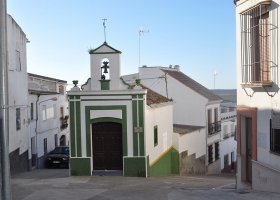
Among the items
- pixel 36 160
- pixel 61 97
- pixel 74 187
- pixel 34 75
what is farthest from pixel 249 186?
pixel 61 97

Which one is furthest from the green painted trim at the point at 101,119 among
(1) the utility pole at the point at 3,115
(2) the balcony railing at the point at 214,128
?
(2) the balcony railing at the point at 214,128

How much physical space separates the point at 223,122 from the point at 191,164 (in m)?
8.37

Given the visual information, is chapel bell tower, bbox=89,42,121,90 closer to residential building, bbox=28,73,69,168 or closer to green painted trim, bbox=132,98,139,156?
green painted trim, bbox=132,98,139,156

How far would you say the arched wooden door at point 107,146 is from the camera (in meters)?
17.5

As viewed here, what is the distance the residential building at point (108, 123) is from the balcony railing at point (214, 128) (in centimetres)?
1257

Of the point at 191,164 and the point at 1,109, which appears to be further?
the point at 191,164

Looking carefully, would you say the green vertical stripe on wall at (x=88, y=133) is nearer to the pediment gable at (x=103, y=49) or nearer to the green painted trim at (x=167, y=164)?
the pediment gable at (x=103, y=49)

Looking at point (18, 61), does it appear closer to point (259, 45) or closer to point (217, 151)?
point (259, 45)

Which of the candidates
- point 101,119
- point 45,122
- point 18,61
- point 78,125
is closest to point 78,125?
point 78,125

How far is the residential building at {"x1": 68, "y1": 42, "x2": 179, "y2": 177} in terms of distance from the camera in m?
17.2

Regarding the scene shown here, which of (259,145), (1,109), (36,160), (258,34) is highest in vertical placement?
(258,34)

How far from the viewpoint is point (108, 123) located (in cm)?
1750

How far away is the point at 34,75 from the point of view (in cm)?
3366

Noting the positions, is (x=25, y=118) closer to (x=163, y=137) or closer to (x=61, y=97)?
(x=163, y=137)
